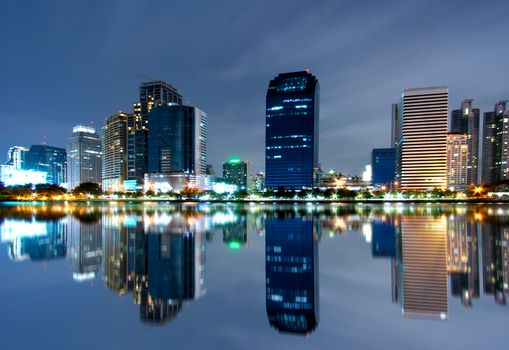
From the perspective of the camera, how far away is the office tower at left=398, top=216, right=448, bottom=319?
397 inches

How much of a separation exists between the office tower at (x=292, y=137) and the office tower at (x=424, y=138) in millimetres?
49485

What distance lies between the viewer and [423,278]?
12.9 meters

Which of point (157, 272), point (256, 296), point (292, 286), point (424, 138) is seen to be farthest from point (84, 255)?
point (424, 138)

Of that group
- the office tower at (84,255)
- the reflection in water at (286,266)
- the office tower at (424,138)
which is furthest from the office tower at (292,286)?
the office tower at (424,138)

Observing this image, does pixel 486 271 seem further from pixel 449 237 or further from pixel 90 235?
pixel 90 235

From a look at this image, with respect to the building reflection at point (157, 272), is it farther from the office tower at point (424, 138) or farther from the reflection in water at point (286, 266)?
the office tower at point (424, 138)

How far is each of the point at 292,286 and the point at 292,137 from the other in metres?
183

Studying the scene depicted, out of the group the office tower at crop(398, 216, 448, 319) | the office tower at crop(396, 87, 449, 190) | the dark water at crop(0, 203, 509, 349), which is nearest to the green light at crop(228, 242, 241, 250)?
the dark water at crop(0, 203, 509, 349)

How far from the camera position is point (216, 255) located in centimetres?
1808

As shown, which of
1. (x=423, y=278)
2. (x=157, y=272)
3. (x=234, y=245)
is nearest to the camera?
(x=423, y=278)

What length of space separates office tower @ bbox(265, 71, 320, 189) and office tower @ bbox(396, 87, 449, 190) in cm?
4948

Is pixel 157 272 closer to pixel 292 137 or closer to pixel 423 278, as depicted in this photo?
pixel 423 278

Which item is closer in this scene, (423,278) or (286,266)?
(423,278)

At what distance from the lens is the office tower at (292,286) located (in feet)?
30.4
